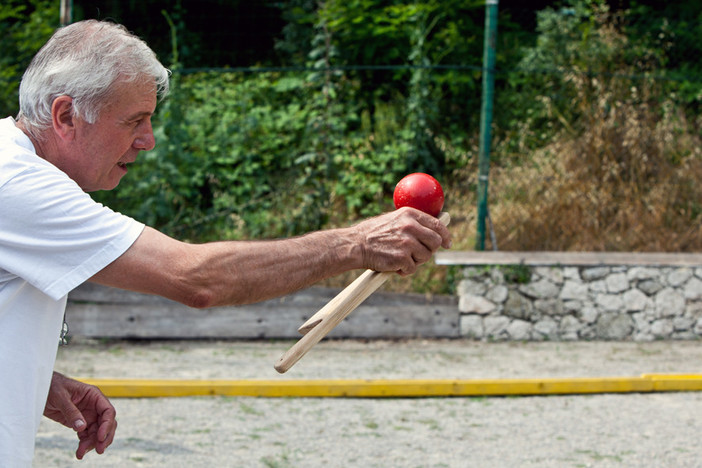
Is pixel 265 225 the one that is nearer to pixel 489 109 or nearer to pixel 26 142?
pixel 489 109

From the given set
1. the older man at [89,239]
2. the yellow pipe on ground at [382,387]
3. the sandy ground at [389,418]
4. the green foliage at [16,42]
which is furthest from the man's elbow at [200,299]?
the green foliage at [16,42]

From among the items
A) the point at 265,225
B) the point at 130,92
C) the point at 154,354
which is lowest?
the point at 154,354

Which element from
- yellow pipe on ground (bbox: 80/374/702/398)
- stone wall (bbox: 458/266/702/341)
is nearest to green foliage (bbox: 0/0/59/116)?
yellow pipe on ground (bbox: 80/374/702/398)

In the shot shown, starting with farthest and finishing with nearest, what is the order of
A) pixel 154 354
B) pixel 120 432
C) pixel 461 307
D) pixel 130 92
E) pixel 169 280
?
pixel 461 307, pixel 154 354, pixel 120 432, pixel 130 92, pixel 169 280

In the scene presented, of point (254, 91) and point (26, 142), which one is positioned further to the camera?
point (254, 91)

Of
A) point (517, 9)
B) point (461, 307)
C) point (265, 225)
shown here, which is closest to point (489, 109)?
point (461, 307)

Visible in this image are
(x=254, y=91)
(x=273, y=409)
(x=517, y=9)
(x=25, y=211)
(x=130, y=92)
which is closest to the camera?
(x=25, y=211)

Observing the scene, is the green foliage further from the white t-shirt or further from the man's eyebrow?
the white t-shirt

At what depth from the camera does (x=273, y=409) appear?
546cm

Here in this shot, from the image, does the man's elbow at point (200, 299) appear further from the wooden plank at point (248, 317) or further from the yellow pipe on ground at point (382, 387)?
the wooden plank at point (248, 317)

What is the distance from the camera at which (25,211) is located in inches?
67.9

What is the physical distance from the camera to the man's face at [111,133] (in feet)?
6.39

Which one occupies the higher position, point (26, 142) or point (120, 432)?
point (26, 142)

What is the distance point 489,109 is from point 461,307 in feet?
6.06
